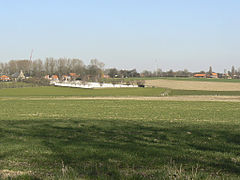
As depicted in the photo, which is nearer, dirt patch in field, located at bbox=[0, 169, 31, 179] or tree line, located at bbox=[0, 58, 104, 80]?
dirt patch in field, located at bbox=[0, 169, 31, 179]

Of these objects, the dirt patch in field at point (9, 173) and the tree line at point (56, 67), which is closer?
the dirt patch in field at point (9, 173)

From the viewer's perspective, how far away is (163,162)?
6.71 m

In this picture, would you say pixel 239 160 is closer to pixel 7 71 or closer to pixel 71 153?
pixel 71 153

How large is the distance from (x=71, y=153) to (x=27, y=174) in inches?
81.5

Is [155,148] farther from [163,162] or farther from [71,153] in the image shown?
[71,153]

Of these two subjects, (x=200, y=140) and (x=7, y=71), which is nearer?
(x=200, y=140)

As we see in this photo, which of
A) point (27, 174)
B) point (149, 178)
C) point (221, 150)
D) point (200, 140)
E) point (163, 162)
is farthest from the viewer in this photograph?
point (200, 140)

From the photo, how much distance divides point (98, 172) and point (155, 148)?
3.00m

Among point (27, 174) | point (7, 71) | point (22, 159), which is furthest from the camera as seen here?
point (7, 71)

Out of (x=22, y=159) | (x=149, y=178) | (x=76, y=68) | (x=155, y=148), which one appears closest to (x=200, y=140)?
(x=155, y=148)

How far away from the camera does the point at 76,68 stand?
185 m

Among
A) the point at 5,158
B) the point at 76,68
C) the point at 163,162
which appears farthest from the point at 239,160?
the point at 76,68

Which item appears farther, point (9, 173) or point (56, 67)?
point (56, 67)

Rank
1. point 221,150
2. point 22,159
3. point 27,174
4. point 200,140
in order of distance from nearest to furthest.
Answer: point 27,174, point 22,159, point 221,150, point 200,140
